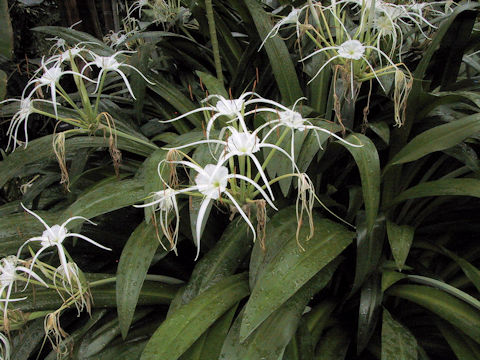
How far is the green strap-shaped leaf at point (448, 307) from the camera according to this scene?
2.02ft

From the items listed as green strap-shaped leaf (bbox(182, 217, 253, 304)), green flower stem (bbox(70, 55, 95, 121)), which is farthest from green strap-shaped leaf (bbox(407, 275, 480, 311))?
green flower stem (bbox(70, 55, 95, 121))

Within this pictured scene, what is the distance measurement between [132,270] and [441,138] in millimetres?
532

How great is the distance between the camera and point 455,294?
2.10 ft

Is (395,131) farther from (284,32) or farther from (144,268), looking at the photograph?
(144,268)

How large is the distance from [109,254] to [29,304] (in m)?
0.24

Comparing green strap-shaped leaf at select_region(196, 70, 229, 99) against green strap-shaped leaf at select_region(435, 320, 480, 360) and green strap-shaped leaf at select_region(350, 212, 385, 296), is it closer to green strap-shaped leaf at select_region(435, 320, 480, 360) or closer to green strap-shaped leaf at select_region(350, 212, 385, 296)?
green strap-shaped leaf at select_region(350, 212, 385, 296)

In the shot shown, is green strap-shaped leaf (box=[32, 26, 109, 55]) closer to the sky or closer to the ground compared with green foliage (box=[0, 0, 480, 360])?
closer to the sky

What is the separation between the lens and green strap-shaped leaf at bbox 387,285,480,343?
2.02 feet

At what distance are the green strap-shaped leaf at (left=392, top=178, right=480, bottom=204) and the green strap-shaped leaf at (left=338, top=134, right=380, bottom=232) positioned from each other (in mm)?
93

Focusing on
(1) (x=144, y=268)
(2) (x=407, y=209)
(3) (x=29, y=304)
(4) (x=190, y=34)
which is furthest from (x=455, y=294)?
(4) (x=190, y=34)

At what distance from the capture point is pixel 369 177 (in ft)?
2.14

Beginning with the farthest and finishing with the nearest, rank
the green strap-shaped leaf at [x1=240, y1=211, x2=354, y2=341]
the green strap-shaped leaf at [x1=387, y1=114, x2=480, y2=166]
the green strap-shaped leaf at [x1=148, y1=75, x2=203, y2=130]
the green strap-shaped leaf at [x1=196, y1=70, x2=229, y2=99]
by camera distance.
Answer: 1. the green strap-shaped leaf at [x1=148, y1=75, x2=203, y2=130]
2. the green strap-shaped leaf at [x1=196, y1=70, x2=229, y2=99]
3. the green strap-shaped leaf at [x1=387, y1=114, x2=480, y2=166]
4. the green strap-shaped leaf at [x1=240, y1=211, x2=354, y2=341]

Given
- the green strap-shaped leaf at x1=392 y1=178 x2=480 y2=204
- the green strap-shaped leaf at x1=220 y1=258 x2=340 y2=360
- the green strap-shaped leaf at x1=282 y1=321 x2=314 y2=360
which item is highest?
the green strap-shaped leaf at x1=392 y1=178 x2=480 y2=204

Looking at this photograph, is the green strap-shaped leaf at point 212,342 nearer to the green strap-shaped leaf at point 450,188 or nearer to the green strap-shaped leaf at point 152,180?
the green strap-shaped leaf at point 152,180
